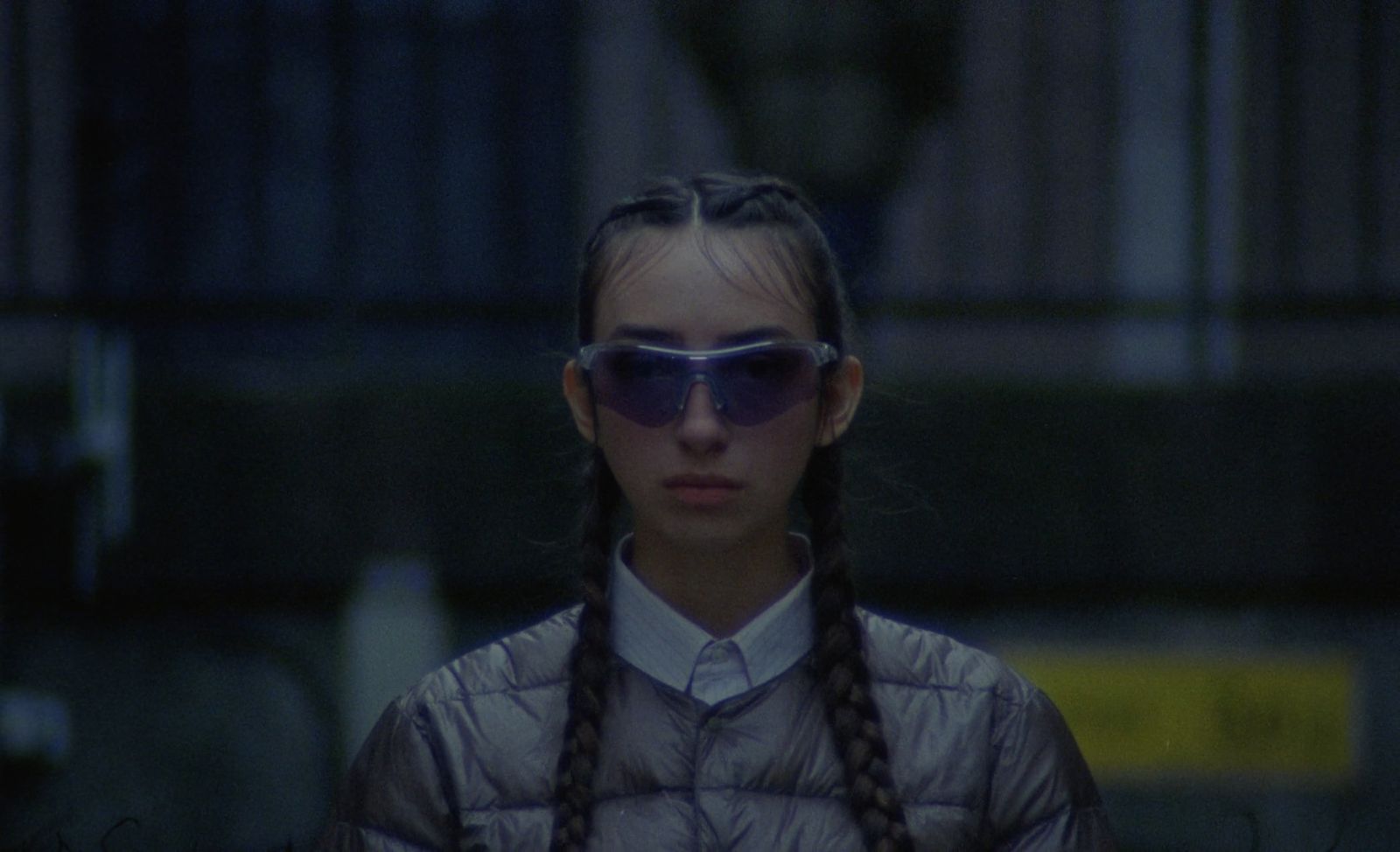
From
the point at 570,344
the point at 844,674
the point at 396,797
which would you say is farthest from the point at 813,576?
the point at 570,344

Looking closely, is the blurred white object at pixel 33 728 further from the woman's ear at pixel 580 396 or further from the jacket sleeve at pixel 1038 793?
the jacket sleeve at pixel 1038 793

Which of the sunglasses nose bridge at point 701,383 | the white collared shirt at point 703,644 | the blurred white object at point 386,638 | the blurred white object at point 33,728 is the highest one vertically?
the sunglasses nose bridge at point 701,383

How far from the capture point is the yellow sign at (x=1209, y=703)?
11.2ft

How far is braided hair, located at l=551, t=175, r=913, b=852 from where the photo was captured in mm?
1566

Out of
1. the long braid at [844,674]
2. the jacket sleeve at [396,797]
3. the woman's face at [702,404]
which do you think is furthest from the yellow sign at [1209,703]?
the jacket sleeve at [396,797]

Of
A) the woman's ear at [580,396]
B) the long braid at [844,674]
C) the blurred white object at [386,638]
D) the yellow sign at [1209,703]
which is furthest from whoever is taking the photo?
the blurred white object at [386,638]

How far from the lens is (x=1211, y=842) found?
11.3ft

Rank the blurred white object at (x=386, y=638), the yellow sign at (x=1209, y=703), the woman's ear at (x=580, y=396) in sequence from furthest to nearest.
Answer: the blurred white object at (x=386, y=638), the yellow sign at (x=1209, y=703), the woman's ear at (x=580, y=396)

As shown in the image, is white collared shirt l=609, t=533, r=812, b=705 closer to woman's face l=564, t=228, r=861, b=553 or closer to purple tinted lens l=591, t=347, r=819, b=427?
woman's face l=564, t=228, r=861, b=553

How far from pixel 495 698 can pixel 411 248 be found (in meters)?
2.24

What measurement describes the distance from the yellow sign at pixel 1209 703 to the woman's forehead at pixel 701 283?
6.76 feet

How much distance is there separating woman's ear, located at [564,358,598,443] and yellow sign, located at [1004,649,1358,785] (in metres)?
2.01

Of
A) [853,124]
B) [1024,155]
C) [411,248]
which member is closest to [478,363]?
[411,248]

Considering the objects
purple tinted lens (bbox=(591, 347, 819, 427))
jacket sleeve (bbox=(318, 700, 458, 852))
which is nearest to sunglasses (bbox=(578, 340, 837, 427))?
purple tinted lens (bbox=(591, 347, 819, 427))
